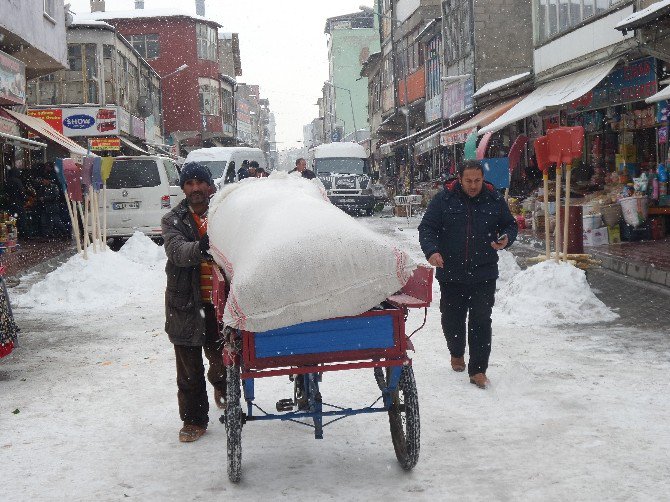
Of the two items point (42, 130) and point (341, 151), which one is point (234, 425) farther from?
point (341, 151)

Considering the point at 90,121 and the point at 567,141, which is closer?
the point at 567,141

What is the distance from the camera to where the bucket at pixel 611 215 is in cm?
1608

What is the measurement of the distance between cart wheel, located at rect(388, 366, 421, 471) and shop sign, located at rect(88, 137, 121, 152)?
31.4m

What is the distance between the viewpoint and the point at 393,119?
47.2 meters

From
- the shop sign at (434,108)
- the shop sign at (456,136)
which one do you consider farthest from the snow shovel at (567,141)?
the shop sign at (434,108)

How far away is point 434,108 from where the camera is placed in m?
37.1

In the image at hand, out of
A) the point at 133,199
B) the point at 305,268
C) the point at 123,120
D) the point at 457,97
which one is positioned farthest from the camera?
the point at 123,120

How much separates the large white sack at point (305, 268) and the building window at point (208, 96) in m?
56.3

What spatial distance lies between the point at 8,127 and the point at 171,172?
371 centimetres

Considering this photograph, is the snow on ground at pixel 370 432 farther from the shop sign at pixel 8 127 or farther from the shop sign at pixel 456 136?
the shop sign at pixel 456 136

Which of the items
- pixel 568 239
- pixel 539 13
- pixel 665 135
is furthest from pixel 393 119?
pixel 568 239

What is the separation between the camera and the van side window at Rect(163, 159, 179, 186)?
2011 centimetres

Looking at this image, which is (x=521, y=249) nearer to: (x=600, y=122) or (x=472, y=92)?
(x=600, y=122)

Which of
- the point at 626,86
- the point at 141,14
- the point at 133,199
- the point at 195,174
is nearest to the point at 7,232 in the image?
the point at 133,199
